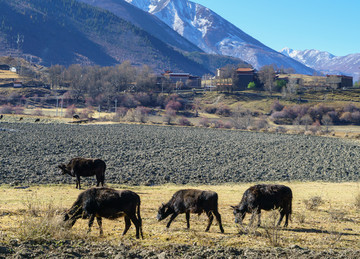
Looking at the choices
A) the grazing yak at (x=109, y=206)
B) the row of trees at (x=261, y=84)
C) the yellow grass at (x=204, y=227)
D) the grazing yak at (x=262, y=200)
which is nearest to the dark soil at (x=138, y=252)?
the yellow grass at (x=204, y=227)

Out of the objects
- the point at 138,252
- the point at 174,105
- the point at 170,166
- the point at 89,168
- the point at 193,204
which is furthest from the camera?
the point at 174,105

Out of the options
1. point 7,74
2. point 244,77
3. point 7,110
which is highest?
point 244,77

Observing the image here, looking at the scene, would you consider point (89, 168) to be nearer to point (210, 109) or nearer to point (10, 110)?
point (10, 110)

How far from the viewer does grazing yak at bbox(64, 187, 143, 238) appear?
403 inches

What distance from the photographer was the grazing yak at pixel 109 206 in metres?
10.2

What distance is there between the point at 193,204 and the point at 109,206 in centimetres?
240

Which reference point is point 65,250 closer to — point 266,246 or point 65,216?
point 65,216

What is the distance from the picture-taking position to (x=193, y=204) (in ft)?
37.1

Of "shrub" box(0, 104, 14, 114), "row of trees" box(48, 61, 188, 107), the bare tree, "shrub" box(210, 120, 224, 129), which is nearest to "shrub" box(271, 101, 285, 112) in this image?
the bare tree

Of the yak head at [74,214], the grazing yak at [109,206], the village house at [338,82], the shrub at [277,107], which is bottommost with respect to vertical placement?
the yak head at [74,214]

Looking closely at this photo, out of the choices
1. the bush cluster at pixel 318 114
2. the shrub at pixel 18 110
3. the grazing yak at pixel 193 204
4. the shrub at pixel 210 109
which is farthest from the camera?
the shrub at pixel 210 109

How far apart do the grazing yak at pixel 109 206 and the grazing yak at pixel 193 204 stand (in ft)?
4.54

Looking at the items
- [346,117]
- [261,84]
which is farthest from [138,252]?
[261,84]

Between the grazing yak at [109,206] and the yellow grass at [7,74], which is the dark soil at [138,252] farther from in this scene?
the yellow grass at [7,74]
